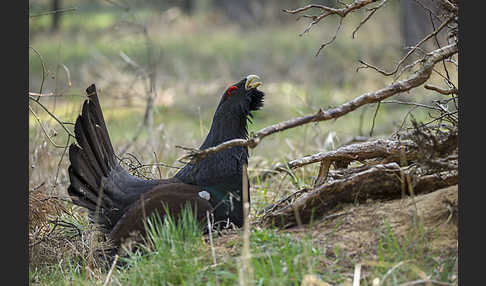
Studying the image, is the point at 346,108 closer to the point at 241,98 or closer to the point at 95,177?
the point at 241,98

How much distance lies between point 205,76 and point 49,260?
35.1ft

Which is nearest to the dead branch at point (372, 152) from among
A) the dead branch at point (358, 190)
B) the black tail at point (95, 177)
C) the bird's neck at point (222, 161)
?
the dead branch at point (358, 190)

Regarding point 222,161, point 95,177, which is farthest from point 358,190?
point 95,177

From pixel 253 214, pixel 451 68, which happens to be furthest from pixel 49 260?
pixel 451 68

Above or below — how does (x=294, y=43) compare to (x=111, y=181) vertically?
above

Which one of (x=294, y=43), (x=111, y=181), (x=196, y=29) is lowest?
(x=111, y=181)

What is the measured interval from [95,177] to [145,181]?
A: 335mm

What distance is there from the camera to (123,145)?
7105mm

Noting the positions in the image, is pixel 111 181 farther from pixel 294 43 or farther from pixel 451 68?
pixel 294 43

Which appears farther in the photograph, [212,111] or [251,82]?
[212,111]

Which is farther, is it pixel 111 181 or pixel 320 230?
pixel 111 181

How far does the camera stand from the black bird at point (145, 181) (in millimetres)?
3910

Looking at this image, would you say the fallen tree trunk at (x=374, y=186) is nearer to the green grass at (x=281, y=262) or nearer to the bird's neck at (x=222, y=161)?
the green grass at (x=281, y=262)

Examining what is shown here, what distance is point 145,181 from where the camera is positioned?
4.21 m
